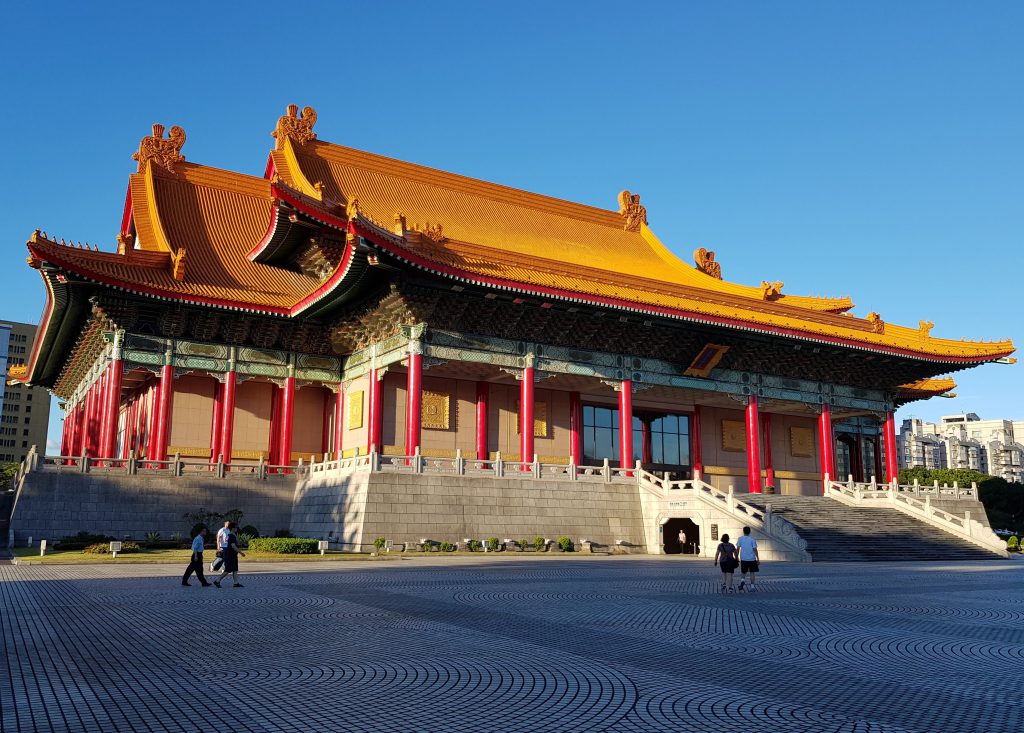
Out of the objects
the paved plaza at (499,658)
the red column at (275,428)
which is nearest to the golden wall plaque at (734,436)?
the red column at (275,428)

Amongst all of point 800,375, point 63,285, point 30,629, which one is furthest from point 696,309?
point 30,629

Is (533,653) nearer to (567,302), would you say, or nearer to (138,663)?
(138,663)

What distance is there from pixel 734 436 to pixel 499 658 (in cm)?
3450

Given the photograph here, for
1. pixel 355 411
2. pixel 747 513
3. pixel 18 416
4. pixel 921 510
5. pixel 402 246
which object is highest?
pixel 18 416

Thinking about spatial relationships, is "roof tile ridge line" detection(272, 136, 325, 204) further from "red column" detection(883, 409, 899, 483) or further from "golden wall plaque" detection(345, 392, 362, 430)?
"red column" detection(883, 409, 899, 483)

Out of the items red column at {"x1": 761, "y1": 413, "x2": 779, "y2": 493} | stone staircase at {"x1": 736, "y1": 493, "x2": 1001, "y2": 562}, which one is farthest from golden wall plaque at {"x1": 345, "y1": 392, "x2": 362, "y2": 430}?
red column at {"x1": 761, "y1": 413, "x2": 779, "y2": 493}

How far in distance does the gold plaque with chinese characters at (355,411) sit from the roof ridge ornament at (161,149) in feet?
43.3

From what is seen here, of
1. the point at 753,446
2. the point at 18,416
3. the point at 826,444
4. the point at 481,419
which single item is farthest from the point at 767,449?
the point at 18,416

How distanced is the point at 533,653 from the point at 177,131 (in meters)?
34.7

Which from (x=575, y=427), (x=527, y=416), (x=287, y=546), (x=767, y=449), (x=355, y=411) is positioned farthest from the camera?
(x=767, y=449)

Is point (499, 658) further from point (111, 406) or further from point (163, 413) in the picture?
point (111, 406)

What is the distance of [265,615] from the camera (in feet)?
38.4

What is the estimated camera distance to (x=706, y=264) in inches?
1720

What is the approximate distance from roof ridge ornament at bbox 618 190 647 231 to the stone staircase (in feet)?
58.3
